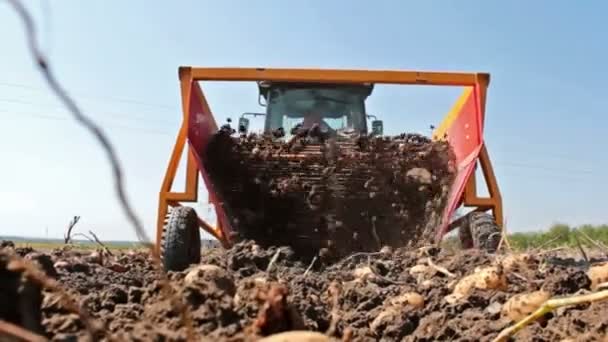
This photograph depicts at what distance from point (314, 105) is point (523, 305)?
576 centimetres

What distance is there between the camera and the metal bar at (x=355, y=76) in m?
7.39

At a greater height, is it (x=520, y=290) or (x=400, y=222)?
(x=400, y=222)

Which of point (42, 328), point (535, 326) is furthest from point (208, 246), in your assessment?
point (42, 328)

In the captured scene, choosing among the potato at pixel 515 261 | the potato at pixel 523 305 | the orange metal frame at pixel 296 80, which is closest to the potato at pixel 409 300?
the potato at pixel 523 305

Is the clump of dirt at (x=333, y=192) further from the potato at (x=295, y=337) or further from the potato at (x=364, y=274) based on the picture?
the potato at (x=295, y=337)

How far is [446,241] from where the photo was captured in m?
7.15

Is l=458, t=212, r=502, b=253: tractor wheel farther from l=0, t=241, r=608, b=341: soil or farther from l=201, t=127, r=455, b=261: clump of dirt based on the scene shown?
l=0, t=241, r=608, b=341: soil

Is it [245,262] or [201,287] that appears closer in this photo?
[201,287]

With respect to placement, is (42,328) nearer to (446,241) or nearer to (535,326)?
(535,326)

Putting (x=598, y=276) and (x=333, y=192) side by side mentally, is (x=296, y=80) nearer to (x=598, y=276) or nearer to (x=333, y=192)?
(x=333, y=192)

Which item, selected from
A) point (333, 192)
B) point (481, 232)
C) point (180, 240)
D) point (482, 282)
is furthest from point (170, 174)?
point (482, 282)

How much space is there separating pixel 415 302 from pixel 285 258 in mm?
2288

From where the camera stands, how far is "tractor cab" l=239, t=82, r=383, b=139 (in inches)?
342

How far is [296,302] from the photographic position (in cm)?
280
